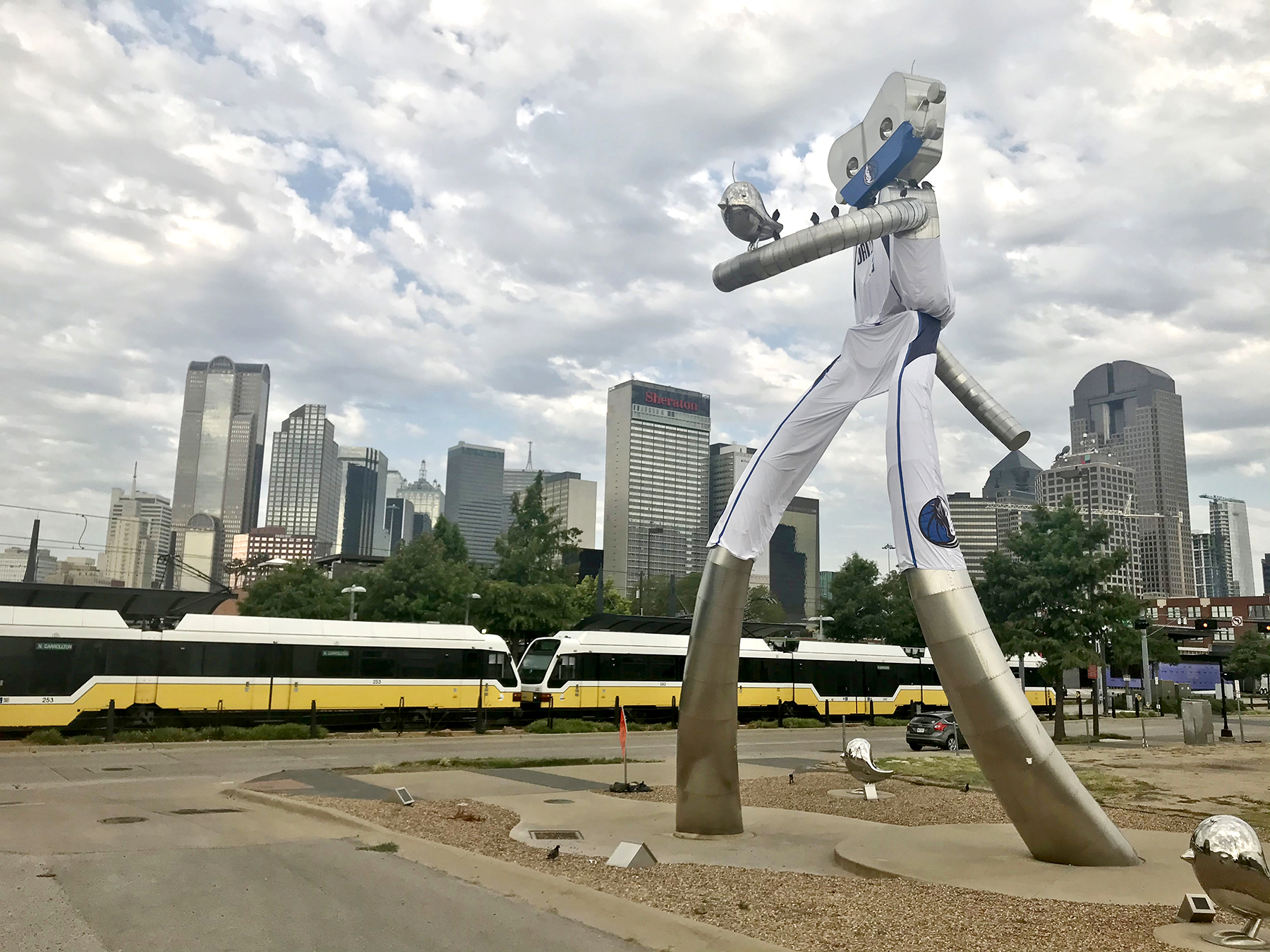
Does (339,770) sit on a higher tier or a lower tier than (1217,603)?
lower

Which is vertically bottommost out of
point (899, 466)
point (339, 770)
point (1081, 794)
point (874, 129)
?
point (339, 770)

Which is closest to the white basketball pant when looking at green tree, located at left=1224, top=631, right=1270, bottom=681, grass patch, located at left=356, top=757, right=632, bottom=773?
grass patch, located at left=356, top=757, right=632, bottom=773

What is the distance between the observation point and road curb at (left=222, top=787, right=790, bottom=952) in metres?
6.95

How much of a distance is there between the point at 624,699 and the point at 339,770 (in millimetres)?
16211

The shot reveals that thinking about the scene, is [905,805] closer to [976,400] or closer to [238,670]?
[976,400]

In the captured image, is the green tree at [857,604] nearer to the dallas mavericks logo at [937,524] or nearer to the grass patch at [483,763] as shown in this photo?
the grass patch at [483,763]

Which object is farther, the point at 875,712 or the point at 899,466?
the point at 875,712

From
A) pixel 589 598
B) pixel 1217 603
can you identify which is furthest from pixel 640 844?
pixel 1217 603

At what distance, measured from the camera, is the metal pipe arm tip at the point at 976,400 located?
459 inches

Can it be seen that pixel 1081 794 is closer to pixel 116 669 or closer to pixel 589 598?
pixel 116 669

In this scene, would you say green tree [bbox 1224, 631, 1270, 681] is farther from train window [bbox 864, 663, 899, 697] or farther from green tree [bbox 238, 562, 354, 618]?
green tree [bbox 238, 562, 354, 618]

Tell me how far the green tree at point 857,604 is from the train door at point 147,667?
1593 inches

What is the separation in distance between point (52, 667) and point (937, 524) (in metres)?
22.1

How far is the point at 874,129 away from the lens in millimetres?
11555
